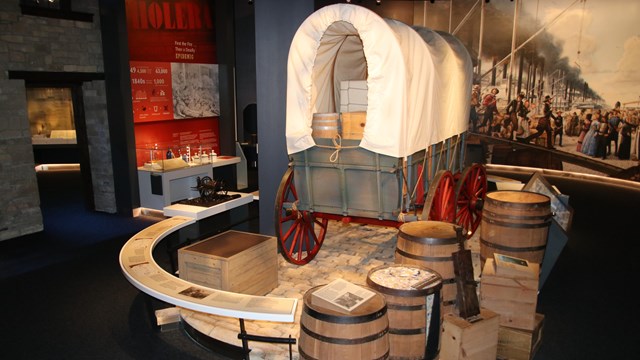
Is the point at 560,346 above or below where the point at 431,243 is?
below

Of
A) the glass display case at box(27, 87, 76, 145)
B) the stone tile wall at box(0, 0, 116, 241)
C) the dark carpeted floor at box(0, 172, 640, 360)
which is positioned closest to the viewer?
the dark carpeted floor at box(0, 172, 640, 360)

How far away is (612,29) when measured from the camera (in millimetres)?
12188

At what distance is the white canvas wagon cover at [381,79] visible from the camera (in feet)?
16.0

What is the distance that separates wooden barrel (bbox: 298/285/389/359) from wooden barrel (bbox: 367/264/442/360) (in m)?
0.27

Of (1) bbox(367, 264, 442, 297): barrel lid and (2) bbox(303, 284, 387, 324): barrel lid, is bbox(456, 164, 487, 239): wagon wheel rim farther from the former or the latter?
(2) bbox(303, 284, 387, 324): barrel lid

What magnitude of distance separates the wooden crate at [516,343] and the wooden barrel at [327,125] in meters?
2.52

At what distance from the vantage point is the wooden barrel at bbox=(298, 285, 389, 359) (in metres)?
2.90

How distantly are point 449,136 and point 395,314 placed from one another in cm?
393

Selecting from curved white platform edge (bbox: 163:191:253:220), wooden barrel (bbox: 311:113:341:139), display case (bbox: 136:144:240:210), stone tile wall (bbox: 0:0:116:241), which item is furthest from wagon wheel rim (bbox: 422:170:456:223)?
stone tile wall (bbox: 0:0:116:241)

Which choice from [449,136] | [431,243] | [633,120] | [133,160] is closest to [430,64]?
[449,136]

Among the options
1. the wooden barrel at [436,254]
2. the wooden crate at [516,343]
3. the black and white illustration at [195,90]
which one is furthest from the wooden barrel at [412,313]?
A: the black and white illustration at [195,90]

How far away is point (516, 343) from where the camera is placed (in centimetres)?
403

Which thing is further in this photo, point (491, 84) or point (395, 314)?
point (491, 84)

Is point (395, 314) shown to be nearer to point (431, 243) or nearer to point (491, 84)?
point (431, 243)
